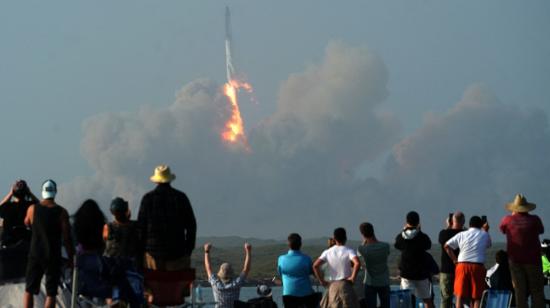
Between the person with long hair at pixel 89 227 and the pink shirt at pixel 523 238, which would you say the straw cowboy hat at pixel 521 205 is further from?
the person with long hair at pixel 89 227

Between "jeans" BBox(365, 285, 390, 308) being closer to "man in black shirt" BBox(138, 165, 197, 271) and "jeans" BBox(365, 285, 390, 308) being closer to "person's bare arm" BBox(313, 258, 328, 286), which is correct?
"person's bare arm" BBox(313, 258, 328, 286)

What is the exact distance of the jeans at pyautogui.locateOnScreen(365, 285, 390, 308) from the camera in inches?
766

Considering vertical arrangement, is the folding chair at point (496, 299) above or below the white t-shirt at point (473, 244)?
below

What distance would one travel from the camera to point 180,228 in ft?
54.0

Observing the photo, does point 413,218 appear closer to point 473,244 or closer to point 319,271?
point 473,244

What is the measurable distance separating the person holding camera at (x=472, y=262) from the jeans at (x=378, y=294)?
1.31 m

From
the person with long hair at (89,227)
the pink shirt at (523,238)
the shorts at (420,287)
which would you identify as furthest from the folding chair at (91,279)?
the pink shirt at (523,238)

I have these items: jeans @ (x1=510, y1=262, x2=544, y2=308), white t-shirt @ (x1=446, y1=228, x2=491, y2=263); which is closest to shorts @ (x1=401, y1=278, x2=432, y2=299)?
white t-shirt @ (x1=446, y1=228, x2=491, y2=263)

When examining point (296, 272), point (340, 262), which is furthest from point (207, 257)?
point (340, 262)

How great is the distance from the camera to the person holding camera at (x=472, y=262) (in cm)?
1955

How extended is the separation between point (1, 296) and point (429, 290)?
7790 millimetres

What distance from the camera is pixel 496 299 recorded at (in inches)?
805

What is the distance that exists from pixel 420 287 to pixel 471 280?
3.58 ft

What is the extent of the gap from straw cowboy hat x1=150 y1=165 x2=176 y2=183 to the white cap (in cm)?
151
